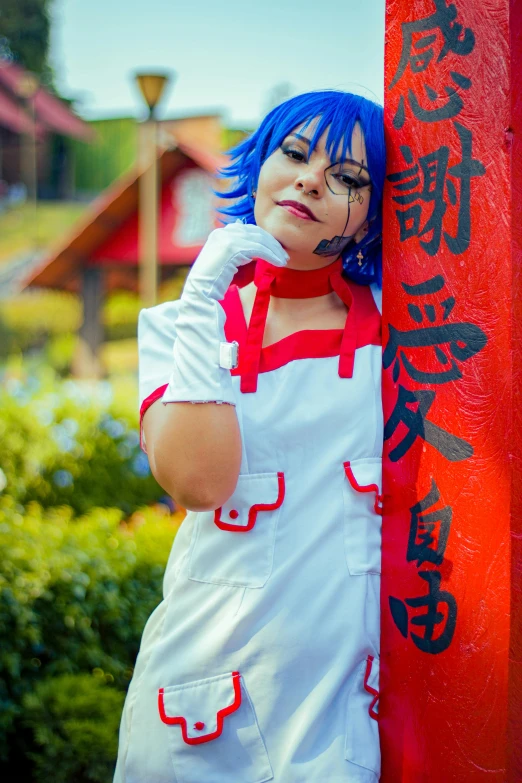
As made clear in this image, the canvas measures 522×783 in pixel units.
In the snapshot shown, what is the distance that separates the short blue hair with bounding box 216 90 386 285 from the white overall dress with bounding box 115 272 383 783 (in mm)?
196

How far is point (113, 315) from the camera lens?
779 inches

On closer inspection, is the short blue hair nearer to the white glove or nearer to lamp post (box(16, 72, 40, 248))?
the white glove

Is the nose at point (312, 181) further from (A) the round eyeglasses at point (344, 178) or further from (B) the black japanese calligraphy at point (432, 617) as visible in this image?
(B) the black japanese calligraphy at point (432, 617)

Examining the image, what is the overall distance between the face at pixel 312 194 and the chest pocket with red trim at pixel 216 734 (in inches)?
31.0

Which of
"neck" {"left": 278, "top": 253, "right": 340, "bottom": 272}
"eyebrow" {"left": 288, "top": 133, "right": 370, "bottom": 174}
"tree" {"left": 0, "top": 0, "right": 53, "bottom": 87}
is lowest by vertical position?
"neck" {"left": 278, "top": 253, "right": 340, "bottom": 272}

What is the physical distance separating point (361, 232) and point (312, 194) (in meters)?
0.17

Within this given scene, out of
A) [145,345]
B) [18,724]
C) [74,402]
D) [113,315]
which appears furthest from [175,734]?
[113,315]

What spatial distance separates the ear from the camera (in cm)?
162

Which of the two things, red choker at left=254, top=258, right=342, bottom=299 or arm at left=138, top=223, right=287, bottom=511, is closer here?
arm at left=138, top=223, right=287, bottom=511

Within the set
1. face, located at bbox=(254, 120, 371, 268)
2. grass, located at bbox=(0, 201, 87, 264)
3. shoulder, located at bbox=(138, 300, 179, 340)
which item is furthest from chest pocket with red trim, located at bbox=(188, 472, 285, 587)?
grass, located at bbox=(0, 201, 87, 264)

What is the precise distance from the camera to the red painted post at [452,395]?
4.22ft

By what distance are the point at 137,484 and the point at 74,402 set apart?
32.7 inches

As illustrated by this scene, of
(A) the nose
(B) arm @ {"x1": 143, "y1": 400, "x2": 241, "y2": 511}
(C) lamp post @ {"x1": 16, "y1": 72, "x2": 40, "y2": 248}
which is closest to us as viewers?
(B) arm @ {"x1": 143, "y1": 400, "x2": 241, "y2": 511}

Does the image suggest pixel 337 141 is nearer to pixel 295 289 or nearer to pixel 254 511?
pixel 295 289
